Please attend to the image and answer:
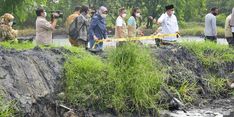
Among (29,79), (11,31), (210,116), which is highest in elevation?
(11,31)

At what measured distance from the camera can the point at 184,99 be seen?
1315 cm

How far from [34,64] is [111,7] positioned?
31.1m

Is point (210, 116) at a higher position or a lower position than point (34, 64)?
lower

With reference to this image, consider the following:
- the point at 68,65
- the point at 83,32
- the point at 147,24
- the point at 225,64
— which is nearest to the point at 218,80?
the point at 225,64

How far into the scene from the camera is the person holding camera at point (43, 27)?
13.3 metres

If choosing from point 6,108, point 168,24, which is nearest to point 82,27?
point 168,24

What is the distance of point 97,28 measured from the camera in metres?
14.4

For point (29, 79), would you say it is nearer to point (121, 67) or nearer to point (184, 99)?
point (121, 67)

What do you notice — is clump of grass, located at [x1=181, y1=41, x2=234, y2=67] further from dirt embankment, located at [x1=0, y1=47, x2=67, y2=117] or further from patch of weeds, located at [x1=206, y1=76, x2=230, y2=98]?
dirt embankment, located at [x1=0, y1=47, x2=67, y2=117]

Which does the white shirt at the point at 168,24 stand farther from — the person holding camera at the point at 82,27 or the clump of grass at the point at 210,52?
the person holding camera at the point at 82,27

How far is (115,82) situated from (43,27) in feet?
9.42

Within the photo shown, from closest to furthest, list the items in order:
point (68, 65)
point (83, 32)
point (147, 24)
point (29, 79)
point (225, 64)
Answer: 1. point (29, 79)
2. point (68, 65)
3. point (83, 32)
4. point (225, 64)
5. point (147, 24)

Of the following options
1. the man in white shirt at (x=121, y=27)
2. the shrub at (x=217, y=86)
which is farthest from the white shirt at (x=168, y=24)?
the shrub at (x=217, y=86)

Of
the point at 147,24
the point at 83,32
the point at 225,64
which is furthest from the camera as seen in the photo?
the point at 147,24
